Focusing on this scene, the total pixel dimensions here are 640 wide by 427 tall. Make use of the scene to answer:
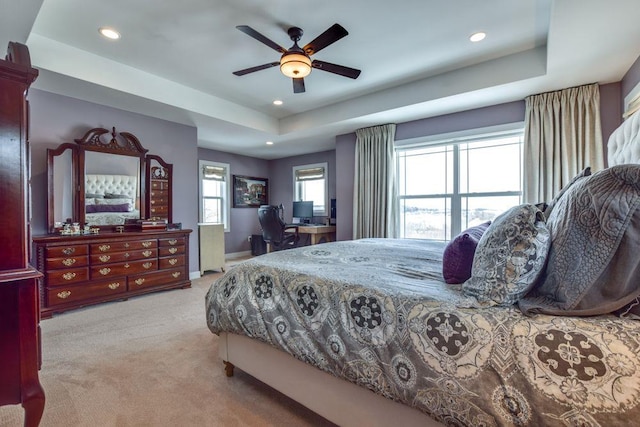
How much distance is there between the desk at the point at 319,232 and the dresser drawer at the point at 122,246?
245 centimetres

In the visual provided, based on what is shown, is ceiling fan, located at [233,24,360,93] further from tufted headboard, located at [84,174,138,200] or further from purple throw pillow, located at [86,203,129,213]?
purple throw pillow, located at [86,203,129,213]

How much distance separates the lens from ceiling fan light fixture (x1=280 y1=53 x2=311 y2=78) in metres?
2.45

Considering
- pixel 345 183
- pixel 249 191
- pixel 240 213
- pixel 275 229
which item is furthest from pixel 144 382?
pixel 249 191

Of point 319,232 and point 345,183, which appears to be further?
point 319,232

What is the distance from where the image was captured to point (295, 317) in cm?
142

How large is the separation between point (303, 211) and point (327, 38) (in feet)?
13.9

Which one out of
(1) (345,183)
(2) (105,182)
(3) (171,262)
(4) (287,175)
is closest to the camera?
(2) (105,182)

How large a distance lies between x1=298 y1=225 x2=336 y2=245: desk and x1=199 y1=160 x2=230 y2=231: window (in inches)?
79.1

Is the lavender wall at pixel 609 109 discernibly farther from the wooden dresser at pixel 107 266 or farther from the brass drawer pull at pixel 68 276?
the brass drawer pull at pixel 68 276

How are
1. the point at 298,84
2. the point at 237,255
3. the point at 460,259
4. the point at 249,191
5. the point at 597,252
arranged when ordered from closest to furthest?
the point at 597,252 → the point at 460,259 → the point at 298,84 → the point at 237,255 → the point at 249,191

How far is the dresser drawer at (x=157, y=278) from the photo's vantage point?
11.6 feet

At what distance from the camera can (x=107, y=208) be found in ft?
12.1

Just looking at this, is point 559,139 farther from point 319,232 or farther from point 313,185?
point 313,185

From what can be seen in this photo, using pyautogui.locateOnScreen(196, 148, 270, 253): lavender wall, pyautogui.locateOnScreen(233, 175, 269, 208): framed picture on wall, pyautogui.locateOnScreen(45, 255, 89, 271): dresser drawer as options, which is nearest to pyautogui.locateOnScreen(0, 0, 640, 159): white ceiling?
pyautogui.locateOnScreen(45, 255, 89, 271): dresser drawer
